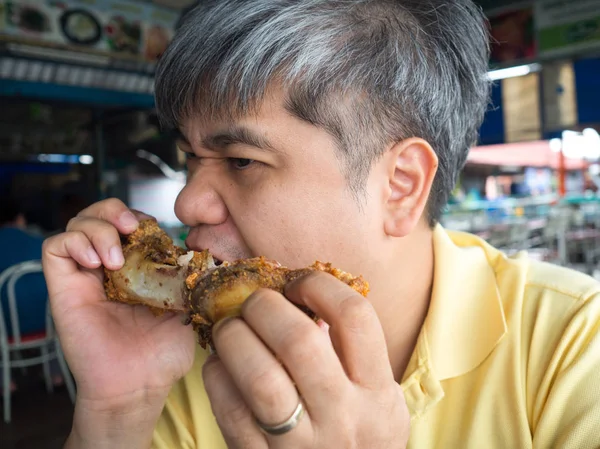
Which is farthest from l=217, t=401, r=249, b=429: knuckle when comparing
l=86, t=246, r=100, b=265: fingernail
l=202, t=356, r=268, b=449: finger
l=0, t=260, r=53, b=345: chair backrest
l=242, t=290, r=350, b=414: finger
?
l=0, t=260, r=53, b=345: chair backrest

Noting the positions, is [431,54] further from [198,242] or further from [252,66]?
[198,242]

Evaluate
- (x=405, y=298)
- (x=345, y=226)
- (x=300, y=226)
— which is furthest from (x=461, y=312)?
(x=300, y=226)

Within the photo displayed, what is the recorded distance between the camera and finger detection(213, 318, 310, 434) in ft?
2.46

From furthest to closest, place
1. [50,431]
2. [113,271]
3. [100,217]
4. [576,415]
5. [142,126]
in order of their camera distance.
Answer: [142,126] → [50,431] → [100,217] → [113,271] → [576,415]

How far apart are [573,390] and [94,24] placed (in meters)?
5.59

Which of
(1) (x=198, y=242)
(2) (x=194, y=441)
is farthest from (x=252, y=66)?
(2) (x=194, y=441)

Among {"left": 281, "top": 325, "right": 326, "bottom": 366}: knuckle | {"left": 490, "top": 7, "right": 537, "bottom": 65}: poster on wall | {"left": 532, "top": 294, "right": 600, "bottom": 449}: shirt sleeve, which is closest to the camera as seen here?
{"left": 281, "top": 325, "right": 326, "bottom": 366}: knuckle

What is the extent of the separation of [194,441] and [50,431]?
3151 mm

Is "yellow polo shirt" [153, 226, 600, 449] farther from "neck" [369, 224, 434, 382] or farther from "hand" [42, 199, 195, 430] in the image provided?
"hand" [42, 199, 195, 430]

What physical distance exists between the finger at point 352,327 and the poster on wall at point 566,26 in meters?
5.60

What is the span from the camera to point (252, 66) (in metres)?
1.21

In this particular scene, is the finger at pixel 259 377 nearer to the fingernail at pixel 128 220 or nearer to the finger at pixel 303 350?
the finger at pixel 303 350

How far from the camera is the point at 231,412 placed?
0.85 metres

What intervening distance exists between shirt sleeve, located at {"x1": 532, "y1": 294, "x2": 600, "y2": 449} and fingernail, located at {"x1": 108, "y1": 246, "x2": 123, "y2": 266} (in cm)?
116
